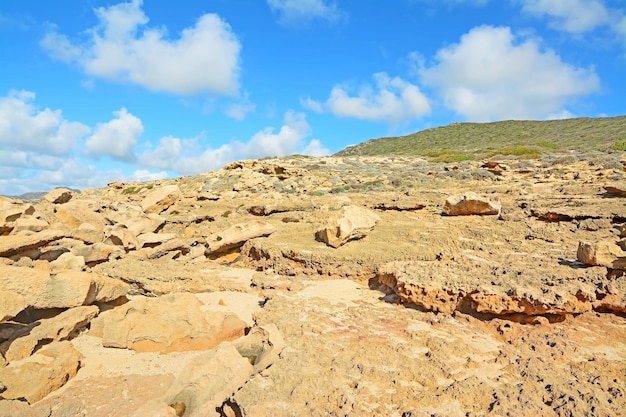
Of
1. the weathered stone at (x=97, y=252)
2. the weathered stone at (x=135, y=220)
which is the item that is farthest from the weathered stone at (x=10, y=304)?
the weathered stone at (x=135, y=220)

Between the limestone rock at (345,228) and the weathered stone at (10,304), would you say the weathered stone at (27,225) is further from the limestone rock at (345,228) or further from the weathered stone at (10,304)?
the limestone rock at (345,228)

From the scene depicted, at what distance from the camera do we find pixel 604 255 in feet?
20.0

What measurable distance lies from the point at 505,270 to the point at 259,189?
15659 mm

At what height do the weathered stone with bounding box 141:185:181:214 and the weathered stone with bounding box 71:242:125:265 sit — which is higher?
the weathered stone with bounding box 141:185:181:214

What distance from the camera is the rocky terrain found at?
3779 mm

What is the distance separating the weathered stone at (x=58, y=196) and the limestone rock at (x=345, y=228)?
29.9 ft

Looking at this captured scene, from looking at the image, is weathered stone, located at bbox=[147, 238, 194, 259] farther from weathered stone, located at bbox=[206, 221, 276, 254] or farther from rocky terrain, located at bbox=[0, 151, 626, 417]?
weathered stone, located at bbox=[206, 221, 276, 254]

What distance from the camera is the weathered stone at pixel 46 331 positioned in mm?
4883

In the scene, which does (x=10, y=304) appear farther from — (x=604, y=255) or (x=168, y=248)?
(x=604, y=255)

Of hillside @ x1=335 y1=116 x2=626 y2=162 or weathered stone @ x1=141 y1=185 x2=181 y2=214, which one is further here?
hillside @ x1=335 y1=116 x2=626 y2=162

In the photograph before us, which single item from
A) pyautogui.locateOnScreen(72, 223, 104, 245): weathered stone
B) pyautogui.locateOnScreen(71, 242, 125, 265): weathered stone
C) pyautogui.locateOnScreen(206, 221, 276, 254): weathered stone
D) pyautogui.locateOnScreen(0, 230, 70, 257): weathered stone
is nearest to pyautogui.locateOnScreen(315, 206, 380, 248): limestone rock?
pyautogui.locateOnScreen(206, 221, 276, 254): weathered stone

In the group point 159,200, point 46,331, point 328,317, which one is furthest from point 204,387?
point 159,200

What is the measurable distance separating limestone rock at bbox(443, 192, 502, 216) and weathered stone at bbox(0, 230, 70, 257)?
9200mm

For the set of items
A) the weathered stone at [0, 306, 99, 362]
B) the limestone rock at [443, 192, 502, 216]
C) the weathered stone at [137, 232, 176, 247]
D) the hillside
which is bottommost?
the weathered stone at [0, 306, 99, 362]
